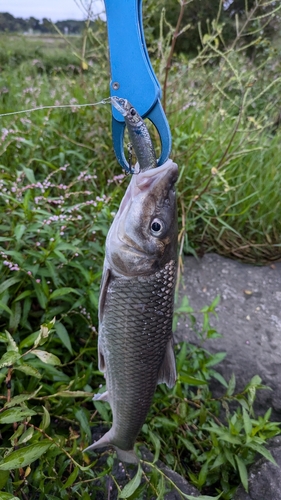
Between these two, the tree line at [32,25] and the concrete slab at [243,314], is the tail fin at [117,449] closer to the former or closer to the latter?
the concrete slab at [243,314]

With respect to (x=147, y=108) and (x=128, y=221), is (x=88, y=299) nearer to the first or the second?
(x=128, y=221)

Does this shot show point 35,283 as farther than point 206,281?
No

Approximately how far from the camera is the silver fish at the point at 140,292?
1.05 meters

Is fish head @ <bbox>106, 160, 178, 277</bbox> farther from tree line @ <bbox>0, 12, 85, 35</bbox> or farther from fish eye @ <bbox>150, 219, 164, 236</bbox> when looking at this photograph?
tree line @ <bbox>0, 12, 85, 35</bbox>

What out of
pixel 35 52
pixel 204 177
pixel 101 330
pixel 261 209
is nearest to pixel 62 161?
pixel 204 177

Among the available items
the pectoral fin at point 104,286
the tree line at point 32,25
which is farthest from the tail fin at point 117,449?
the tree line at point 32,25

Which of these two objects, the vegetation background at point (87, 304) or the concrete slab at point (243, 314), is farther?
the concrete slab at point (243, 314)

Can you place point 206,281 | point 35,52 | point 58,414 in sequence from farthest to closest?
point 35,52 < point 206,281 < point 58,414

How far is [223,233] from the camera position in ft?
10.1

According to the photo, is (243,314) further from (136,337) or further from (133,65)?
(133,65)

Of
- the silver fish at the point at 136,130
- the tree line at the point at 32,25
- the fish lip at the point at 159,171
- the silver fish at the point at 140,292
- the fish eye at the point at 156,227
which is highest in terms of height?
the tree line at the point at 32,25

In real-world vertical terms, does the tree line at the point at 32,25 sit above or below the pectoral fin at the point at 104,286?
above

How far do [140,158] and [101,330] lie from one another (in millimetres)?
577

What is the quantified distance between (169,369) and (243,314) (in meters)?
1.45
